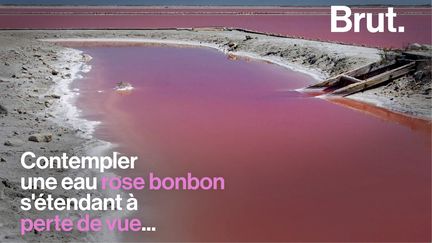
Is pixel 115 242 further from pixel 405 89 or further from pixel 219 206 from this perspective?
pixel 405 89

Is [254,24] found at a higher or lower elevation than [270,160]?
higher

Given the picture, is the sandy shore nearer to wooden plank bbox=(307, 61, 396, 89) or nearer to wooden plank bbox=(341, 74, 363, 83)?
wooden plank bbox=(341, 74, 363, 83)

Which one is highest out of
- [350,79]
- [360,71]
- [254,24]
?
[254,24]

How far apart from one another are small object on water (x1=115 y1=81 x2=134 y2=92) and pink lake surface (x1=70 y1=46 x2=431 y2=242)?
1.02 feet

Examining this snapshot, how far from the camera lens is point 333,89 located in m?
16.8

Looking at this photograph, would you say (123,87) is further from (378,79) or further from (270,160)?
(270,160)

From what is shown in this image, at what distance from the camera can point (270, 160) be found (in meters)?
9.78

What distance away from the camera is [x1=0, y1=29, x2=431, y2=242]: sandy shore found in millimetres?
7668

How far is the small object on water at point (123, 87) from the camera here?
55.9ft

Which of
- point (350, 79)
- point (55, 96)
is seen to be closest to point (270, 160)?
point (55, 96)

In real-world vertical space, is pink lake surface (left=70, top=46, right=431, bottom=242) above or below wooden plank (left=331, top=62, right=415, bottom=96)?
below

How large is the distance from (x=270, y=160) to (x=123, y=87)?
878 centimetres

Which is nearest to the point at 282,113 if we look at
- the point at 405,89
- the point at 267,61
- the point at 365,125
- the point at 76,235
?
the point at 365,125

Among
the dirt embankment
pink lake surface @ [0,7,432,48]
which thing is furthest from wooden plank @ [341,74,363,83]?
pink lake surface @ [0,7,432,48]
